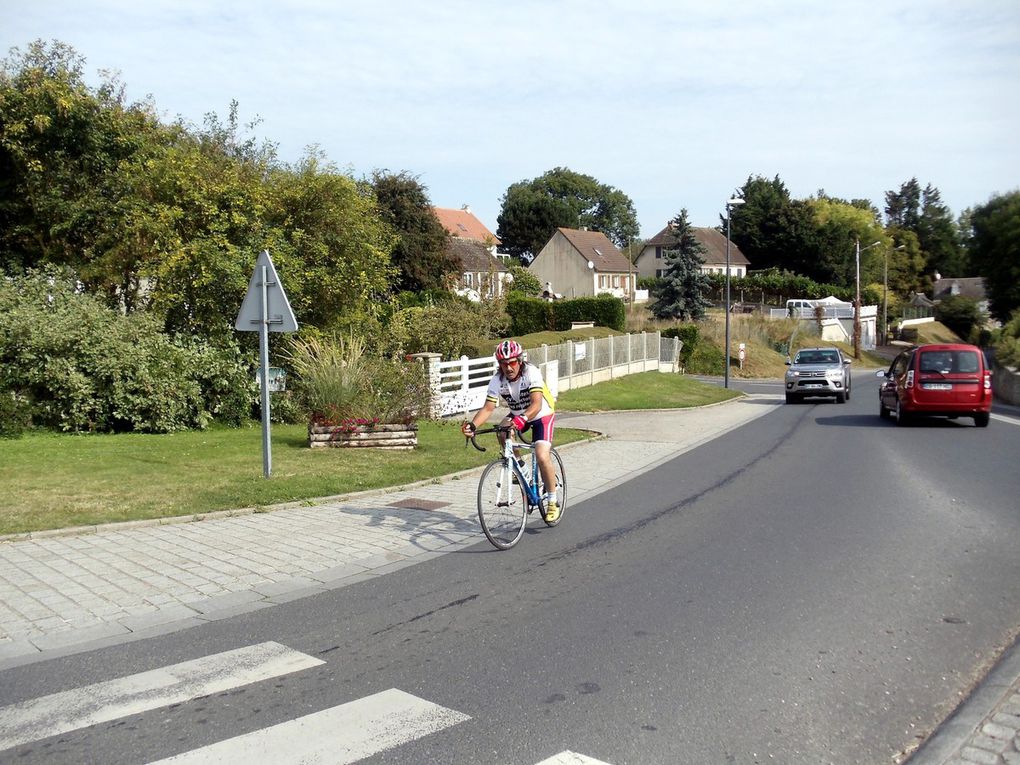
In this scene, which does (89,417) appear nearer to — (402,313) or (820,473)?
(820,473)

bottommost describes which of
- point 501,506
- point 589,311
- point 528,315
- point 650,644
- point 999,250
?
point 650,644

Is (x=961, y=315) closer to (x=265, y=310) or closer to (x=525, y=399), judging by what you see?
(x=265, y=310)

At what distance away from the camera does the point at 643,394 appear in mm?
31469

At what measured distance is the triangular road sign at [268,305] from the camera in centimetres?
1098

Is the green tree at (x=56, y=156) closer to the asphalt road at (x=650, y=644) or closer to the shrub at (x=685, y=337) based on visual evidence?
the asphalt road at (x=650, y=644)

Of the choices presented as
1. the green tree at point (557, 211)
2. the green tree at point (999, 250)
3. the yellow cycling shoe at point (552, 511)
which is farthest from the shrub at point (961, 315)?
the yellow cycling shoe at point (552, 511)

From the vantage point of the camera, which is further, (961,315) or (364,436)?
(961,315)

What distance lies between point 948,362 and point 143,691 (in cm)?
1850

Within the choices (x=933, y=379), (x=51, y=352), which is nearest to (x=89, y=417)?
(x=51, y=352)

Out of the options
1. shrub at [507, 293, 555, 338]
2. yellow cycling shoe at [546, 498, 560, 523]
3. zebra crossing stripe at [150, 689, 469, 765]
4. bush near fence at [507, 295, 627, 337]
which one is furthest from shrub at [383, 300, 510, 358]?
zebra crossing stripe at [150, 689, 469, 765]

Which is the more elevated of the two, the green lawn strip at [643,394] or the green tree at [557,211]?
the green tree at [557,211]

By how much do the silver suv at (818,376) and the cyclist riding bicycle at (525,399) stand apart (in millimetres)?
23023

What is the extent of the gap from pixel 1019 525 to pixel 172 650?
25.3 ft

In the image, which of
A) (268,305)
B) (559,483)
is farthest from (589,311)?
(559,483)
